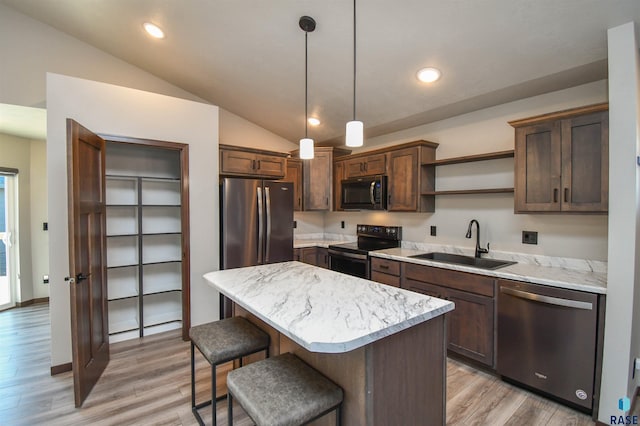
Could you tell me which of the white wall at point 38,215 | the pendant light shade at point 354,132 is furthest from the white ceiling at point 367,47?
the white wall at point 38,215

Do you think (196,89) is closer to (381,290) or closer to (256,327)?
(256,327)

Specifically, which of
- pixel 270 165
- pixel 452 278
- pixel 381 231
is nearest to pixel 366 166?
pixel 381 231

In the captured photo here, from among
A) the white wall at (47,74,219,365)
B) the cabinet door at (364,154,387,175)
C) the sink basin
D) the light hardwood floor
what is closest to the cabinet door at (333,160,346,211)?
the cabinet door at (364,154,387,175)

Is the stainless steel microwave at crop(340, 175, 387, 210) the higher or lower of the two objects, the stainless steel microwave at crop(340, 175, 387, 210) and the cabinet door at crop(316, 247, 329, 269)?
the higher

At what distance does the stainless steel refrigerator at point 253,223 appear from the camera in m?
3.50

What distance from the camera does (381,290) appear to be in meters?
1.81

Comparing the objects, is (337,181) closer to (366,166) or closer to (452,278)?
(366,166)

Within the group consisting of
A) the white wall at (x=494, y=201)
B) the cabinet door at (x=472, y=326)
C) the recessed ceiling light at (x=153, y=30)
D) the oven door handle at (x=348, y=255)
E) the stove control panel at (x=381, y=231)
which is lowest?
the cabinet door at (x=472, y=326)

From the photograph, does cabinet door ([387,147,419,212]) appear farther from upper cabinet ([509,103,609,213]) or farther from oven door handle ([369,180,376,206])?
upper cabinet ([509,103,609,213])

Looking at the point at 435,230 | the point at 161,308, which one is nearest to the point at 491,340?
the point at 435,230

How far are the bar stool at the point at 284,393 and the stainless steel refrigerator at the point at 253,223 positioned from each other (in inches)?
83.3

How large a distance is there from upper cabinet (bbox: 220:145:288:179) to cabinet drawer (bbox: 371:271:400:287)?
1846 millimetres

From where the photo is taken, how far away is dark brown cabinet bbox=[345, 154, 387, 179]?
378 cm

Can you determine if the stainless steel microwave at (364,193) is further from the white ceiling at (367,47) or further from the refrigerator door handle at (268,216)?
the refrigerator door handle at (268,216)
